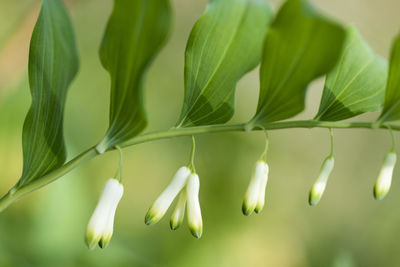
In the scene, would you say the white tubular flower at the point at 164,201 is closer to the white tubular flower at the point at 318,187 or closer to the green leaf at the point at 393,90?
the white tubular flower at the point at 318,187

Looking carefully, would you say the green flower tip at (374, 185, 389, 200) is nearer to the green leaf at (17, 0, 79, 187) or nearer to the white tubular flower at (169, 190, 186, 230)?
the white tubular flower at (169, 190, 186, 230)

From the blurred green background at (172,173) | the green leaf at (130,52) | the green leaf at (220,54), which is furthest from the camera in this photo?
the blurred green background at (172,173)

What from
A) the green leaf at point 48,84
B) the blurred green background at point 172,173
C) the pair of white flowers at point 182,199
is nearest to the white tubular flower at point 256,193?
the pair of white flowers at point 182,199

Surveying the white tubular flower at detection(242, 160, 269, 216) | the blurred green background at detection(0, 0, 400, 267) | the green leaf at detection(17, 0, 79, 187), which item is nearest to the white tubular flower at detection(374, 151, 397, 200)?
the white tubular flower at detection(242, 160, 269, 216)

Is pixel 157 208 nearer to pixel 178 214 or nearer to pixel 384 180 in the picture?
pixel 178 214

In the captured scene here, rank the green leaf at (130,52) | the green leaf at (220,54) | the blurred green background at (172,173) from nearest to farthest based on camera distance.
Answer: the green leaf at (130,52), the green leaf at (220,54), the blurred green background at (172,173)

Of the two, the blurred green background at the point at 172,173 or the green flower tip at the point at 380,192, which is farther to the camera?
the blurred green background at the point at 172,173

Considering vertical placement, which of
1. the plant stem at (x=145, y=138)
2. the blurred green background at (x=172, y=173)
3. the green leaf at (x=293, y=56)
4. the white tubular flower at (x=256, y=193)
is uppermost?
the green leaf at (x=293, y=56)
